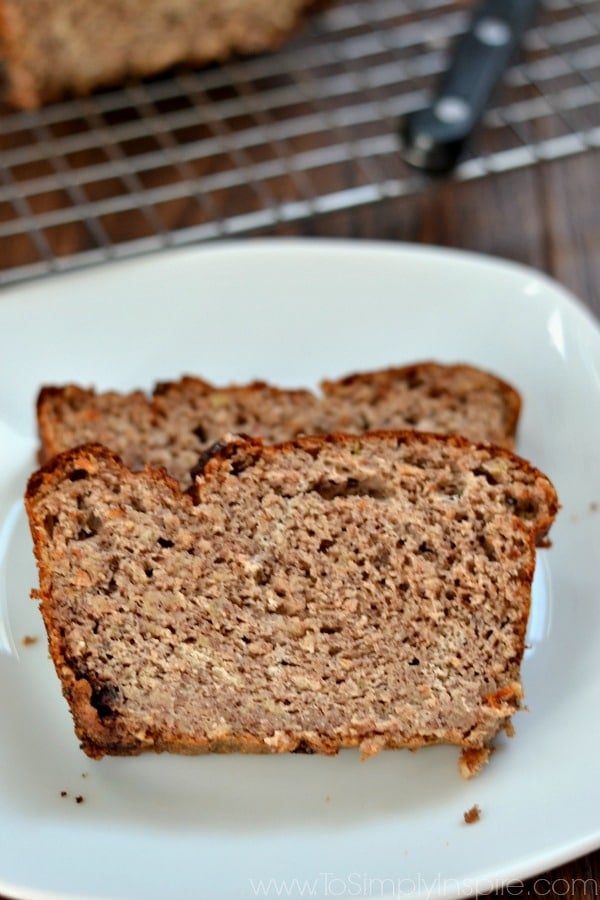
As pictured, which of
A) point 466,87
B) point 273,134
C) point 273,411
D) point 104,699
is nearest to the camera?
point 104,699

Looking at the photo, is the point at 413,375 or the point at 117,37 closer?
the point at 413,375

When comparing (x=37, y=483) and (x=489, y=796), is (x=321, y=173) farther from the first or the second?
(x=489, y=796)

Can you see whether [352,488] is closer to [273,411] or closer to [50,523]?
[273,411]

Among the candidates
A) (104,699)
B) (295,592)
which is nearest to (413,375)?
(295,592)

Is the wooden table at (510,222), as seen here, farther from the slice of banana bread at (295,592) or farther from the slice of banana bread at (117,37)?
the slice of banana bread at (295,592)

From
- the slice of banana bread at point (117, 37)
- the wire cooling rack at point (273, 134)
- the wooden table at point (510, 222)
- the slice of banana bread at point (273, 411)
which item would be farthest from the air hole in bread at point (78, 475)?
the slice of banana bread at point (117, 37)
